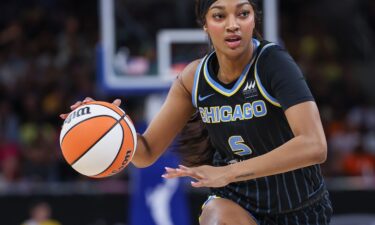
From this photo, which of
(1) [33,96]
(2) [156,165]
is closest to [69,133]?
(2) [156,165]

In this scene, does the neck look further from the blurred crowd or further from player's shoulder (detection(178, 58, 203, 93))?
the blurred crowd

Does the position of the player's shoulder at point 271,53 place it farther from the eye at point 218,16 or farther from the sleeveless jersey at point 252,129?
the eye at point 218,16

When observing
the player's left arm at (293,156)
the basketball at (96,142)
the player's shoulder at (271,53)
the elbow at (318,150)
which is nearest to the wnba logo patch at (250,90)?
the player's shoulder at (271,53)

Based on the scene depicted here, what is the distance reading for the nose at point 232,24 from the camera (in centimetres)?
392

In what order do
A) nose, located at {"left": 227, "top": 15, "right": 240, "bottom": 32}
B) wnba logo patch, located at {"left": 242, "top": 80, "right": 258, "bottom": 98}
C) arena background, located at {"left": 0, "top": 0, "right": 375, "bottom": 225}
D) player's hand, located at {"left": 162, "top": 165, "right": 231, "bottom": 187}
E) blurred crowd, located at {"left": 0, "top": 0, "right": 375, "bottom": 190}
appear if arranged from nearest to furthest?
player's hand, located at {"left": 162, "top": 165, "right": 231, "bottom": 187} < nose, located at {"left": 227, "top": 15, "right": 240, "bottom": 32} < wnba logo patch, located at {"left": 242, "top": 80, "right": 258, "bottom": 98} < arena background, located at {"left": 0, "top": 0, "right": 375, "bottom": 225} < blurred crowd, located at {"left": 0, "top": 0, "right": 375, "bottom": 190}

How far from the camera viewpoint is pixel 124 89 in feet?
27.8

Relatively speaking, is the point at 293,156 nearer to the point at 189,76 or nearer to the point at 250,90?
the point at 250,90

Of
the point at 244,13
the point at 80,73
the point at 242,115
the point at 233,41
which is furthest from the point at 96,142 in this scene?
the point at 80,73

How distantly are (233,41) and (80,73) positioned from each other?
852 cm

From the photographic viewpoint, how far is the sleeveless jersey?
4.05 metres

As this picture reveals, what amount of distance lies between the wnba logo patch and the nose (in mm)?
291

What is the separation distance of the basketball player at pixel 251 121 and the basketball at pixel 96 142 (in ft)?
0.94

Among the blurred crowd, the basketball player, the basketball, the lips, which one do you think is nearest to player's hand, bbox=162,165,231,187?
the basketball player

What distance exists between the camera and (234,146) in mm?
4184
